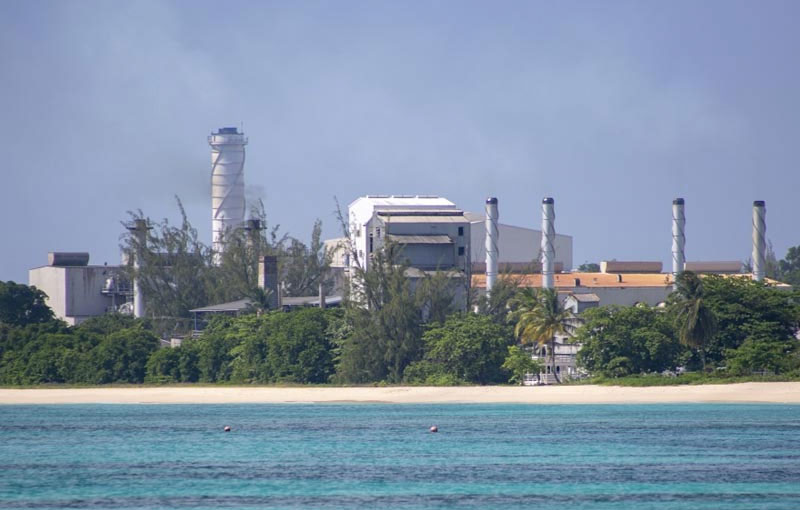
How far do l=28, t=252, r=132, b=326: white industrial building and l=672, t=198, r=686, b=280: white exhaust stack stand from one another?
55.3m

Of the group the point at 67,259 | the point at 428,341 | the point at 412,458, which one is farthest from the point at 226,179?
the point at 412,458

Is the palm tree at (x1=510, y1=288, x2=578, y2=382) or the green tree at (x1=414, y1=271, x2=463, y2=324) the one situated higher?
the green tree at (x1=414, y1=271, x2=463, y2=324)

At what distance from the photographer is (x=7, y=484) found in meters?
51.6

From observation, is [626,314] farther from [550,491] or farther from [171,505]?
[171,505]

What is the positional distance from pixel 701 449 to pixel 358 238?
73.9 m

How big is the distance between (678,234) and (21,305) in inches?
2474

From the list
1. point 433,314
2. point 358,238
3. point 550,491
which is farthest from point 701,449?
point 358,238

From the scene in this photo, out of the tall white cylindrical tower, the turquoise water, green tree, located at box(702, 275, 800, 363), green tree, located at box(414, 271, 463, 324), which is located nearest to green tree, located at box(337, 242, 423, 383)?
green tree, located at box(414, 271, 463, 324)

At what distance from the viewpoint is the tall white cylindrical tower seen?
172 metres

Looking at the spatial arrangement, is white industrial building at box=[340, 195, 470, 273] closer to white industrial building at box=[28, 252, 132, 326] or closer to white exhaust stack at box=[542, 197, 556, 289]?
white exhaust stack at box=[542, 197, 556, 289]

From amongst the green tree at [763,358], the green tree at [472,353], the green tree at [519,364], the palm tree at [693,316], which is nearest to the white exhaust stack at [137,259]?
the green tree at [472,353]

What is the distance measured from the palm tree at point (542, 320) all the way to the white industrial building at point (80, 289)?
58595 mm

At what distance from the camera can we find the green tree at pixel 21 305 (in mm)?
121000

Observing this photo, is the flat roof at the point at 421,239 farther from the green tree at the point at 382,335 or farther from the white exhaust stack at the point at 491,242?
the green tree at the point at 382,335
